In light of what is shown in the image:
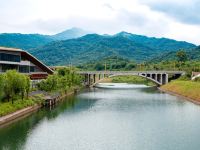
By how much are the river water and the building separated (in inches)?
510

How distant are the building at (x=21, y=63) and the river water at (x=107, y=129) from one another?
13.0 m

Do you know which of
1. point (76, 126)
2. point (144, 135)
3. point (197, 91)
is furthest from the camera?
point (197, 91)

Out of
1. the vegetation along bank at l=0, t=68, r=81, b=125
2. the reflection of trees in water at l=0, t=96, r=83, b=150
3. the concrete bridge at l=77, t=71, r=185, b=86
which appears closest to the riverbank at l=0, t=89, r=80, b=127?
the vegetation along bank at l=0, t=68, r=81, b=125

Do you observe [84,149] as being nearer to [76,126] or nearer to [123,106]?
[76,126]

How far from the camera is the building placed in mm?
57625

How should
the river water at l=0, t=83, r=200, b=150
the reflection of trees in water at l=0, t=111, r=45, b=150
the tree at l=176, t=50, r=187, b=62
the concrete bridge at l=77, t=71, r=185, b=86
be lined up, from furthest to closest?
the tree at l=176, t=50, r=187, b=62, the concrete bridge at l=77, t=71, r=185, b=86, the reflection of trees in water at l=0, t=111, r=45, b=150, the river water at l=0, t=83, r=200, b=150

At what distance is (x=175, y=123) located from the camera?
127ft

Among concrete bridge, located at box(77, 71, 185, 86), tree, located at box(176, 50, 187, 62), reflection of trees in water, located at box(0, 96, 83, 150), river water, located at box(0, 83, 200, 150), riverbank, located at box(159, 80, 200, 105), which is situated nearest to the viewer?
river water, located at box(0, 83, 200, 150)

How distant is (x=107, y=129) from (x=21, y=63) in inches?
1335

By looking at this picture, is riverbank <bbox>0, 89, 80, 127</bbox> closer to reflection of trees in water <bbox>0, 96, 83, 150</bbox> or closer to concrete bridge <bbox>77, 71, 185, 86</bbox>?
reflection of trees in water <bbox>0, 96, 83, 150</bbox>

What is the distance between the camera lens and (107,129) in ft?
115

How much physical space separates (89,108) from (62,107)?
4.19 m

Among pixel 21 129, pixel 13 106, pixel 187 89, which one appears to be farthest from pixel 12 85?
pixel 187 89

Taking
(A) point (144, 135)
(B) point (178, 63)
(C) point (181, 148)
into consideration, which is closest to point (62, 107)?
(A) point (144, 135)
